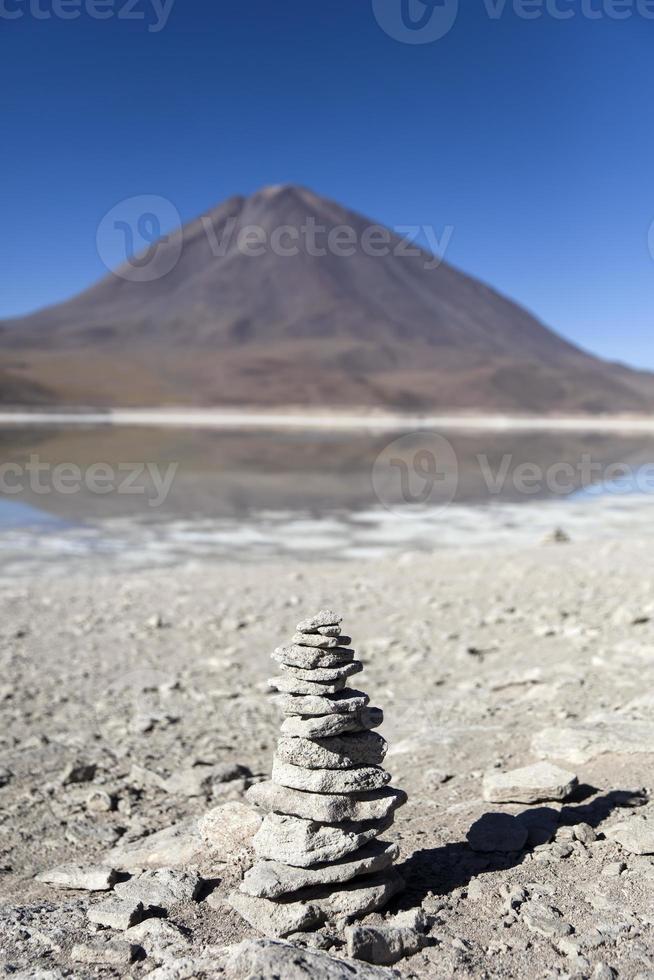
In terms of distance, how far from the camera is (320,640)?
11.5 feet

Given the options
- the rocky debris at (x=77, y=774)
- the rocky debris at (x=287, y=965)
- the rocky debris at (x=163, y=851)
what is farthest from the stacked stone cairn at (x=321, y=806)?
the rocky debris at (x=77, y=774)

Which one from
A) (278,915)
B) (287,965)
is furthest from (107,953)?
(287,965)

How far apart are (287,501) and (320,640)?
16.5 m

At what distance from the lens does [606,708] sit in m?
5.63

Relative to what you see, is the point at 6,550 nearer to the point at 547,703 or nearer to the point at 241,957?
the point at 547,703

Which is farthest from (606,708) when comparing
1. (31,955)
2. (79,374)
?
(79,374)

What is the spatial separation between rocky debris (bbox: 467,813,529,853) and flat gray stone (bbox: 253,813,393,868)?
1.83 ft

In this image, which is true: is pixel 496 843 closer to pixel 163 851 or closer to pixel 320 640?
pixel 320 640

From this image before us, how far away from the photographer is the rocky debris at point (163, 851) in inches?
153

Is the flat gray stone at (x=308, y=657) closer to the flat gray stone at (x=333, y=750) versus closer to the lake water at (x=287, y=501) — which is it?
the flat gray stone at (x=333, y=750)

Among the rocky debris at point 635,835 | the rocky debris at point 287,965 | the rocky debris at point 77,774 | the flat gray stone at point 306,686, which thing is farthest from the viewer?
the rocky debris at point 77,774

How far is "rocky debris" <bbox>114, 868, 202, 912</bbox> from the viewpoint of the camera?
3418mm

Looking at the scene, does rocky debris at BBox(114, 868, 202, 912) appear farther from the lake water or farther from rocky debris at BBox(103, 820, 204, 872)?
the lake water

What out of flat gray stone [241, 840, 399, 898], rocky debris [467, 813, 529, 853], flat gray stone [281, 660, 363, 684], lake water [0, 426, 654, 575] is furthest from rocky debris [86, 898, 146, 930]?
lake water [0, 426, 654, 575]
